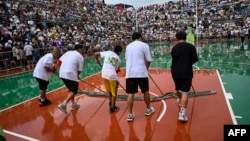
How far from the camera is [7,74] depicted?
45.4 ft

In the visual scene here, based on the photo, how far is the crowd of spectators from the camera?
54.6ft

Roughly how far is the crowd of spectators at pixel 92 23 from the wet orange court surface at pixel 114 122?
8.93 metres

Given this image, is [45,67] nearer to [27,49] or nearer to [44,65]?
[44,65]

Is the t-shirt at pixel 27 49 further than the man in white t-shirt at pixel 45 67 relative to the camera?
Yes

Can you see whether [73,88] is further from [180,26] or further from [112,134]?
[180,26]

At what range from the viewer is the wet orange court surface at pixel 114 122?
500cm

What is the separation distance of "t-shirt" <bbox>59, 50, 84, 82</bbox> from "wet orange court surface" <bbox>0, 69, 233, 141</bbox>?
2.98ft

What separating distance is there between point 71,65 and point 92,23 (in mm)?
21818

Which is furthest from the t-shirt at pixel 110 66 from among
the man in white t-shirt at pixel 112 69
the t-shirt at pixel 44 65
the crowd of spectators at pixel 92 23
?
the crowd of spectators at pixel 92 23

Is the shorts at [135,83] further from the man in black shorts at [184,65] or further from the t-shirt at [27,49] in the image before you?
the t-shirt at [27,49]

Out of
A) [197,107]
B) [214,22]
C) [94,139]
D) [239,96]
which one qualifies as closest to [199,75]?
[239,96]

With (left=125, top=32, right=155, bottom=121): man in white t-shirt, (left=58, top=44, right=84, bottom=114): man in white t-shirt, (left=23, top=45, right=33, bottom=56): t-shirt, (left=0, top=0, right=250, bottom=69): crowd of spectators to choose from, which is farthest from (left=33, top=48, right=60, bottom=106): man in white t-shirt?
(left=23, top=45, right=33, bottom=56): t-shirt

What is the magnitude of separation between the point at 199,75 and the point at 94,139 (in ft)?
21.7

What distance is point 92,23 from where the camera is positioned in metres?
27.7
